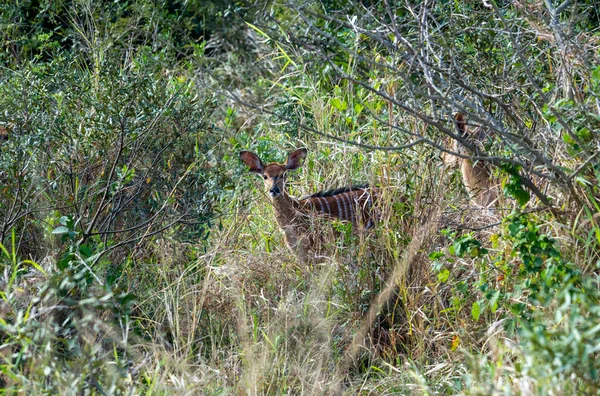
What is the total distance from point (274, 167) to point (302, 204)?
320 mm

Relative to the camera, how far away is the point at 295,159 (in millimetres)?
6082

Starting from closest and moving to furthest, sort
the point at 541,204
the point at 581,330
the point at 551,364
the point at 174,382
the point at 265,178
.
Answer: the point at 551,364, the point at 581,330, the point at 174,382, the point at 541,204, the point at 265,178

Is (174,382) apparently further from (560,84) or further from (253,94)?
(253,94)

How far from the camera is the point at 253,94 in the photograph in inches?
311

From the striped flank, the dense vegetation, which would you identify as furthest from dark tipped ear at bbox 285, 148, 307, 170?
the striped flank

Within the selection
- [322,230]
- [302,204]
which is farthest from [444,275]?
[302,204]

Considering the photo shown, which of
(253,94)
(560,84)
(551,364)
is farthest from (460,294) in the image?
(253,94)

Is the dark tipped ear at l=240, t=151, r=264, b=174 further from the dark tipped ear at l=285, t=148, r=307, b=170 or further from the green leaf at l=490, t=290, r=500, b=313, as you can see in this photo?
the green leaf at l=490, t=290, r=500, b=313

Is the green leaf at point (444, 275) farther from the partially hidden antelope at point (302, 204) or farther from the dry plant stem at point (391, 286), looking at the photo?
the partially hidden antelope at point (302, 204)

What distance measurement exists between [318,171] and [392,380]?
2405 millimetres

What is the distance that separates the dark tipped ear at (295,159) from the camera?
6023 millimetres

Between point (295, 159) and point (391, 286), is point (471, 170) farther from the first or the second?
point (391, 286)

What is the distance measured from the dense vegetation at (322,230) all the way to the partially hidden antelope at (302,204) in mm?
122

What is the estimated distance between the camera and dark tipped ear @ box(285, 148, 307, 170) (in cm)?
602
